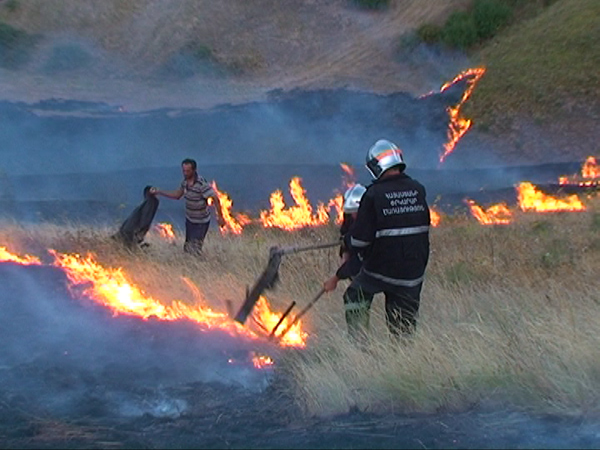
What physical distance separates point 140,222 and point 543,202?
36.3ft

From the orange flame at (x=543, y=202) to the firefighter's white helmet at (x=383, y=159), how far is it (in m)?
11.6

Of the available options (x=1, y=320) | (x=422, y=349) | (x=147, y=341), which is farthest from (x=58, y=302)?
(x=422, y=349)

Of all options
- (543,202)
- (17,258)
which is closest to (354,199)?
(17,258)

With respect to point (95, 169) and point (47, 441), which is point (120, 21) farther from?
point (47, 441)

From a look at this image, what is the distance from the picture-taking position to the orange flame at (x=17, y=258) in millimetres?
11001

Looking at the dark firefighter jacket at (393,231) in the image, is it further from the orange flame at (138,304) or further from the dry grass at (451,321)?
the orange flame at (138,304)

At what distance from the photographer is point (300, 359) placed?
274 inches

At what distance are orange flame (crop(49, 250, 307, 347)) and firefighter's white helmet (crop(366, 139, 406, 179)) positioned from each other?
5.04ft

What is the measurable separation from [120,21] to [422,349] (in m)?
40.3

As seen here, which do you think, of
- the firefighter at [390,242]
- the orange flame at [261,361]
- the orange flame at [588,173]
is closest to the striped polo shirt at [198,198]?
the orange flame at [261,361]

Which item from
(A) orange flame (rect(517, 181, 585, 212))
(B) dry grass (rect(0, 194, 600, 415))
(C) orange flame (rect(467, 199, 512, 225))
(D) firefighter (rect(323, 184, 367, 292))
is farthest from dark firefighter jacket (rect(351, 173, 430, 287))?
(A) orange flame (rect(517, 181, 585, 212))

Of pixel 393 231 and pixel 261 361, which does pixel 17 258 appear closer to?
pixel 261 361

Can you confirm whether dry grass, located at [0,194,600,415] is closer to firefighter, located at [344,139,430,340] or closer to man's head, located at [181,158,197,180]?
firefighter, located at [344,139,430,340]

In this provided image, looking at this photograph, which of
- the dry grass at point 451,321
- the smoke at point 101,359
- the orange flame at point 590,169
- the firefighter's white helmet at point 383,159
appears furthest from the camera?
the orange flame at point 590,169
